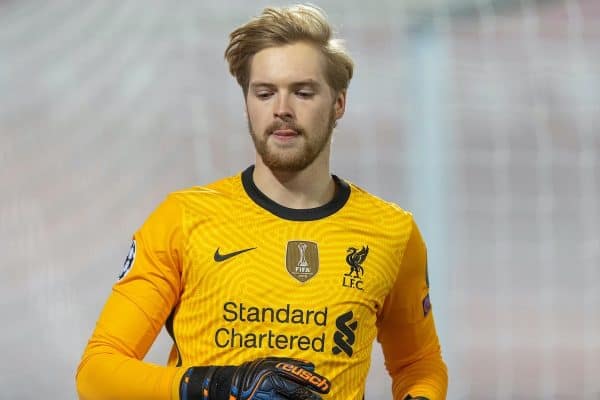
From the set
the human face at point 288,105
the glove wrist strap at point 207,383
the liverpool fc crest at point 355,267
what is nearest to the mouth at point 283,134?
the human face at point 288,105

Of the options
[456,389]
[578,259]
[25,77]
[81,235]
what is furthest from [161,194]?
[578,259]

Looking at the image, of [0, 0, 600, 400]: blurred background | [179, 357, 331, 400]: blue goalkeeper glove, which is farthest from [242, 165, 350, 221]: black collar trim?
[0, 0, 600, 400]: blurred background

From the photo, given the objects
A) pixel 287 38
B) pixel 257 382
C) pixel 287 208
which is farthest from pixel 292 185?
pixel 257 382

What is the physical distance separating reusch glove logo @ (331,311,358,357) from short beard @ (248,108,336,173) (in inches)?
13.1

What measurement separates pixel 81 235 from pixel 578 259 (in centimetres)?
187

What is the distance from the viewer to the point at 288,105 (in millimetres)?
2273

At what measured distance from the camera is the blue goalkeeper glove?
2004 mm

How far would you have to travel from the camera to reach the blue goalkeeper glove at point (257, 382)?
6.57 feet

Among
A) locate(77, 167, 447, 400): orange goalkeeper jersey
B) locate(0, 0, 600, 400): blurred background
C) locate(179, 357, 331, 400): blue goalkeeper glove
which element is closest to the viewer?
locate(179, 357, 331, 400): blue goalkeeper glove

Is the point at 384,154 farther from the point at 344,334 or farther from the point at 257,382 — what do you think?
the point at 257,382

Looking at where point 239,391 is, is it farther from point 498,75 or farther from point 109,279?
point 498,75

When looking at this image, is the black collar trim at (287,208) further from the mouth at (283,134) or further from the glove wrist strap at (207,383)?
the glove wrist strap at (207,383)

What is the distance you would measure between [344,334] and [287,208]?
0.30m

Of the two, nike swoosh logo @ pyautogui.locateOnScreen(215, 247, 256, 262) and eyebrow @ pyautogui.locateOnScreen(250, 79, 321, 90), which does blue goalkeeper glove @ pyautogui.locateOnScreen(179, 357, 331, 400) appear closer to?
nike swoosh logo @ pyautogui.locateOnScreen(215, 247, 256, 262)
